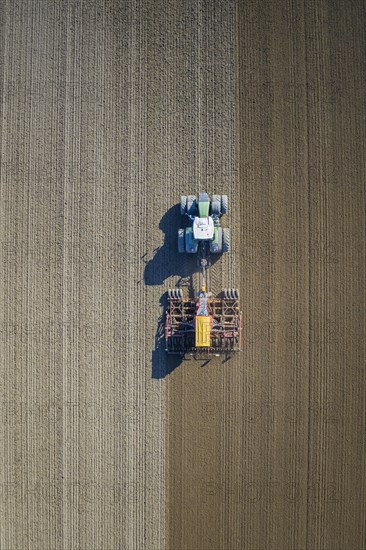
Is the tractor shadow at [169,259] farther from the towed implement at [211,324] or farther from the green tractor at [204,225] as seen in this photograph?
the towed implement at [211,324]

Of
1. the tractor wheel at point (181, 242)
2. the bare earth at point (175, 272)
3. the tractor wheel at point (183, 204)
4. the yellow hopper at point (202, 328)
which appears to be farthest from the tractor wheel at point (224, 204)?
the yellow hopper at point (202, 328)

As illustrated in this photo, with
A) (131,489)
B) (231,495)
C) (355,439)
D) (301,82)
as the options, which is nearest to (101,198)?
(301,82)

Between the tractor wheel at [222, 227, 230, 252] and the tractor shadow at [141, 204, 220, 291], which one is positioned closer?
the tractor wheel at [222, 227, 230, 252]

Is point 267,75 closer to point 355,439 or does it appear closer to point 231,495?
point 355,439

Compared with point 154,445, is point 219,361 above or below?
above

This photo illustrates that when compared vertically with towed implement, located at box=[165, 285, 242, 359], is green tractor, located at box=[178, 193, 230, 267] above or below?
above

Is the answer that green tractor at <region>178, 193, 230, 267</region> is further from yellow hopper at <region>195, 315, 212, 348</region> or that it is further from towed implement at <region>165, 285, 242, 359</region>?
yellow hopper at <region>195, 315, 212, 348</region>

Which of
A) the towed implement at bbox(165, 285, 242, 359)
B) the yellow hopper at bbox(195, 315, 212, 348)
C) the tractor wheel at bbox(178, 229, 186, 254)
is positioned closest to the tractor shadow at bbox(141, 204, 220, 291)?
the tractor wheel at bbox(178, 229, 186, 254)

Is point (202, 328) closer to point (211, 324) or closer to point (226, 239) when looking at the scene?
point (211, 324)

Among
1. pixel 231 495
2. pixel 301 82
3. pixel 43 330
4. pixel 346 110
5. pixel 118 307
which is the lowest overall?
pixel 231 495
